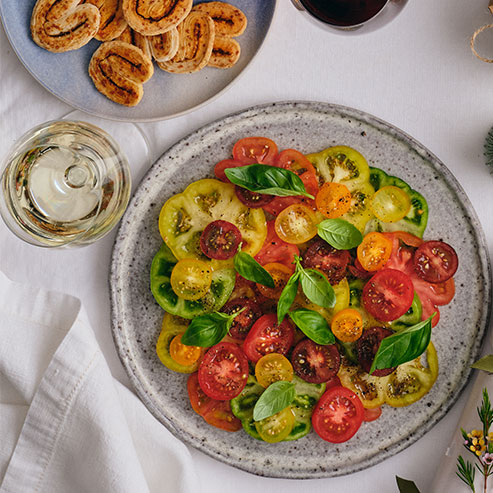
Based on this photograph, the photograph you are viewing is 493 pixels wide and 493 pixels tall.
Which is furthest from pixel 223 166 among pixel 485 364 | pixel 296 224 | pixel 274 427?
pixel 485 364

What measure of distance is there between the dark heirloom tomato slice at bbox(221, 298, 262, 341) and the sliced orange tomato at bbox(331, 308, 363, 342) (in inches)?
5.7

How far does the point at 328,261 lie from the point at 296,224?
9 cm

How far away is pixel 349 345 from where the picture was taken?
3.74 ft

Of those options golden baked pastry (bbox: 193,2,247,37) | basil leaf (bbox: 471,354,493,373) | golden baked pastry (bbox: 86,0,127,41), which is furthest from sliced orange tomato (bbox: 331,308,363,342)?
golden baked pastry (bbox: 86,0,127,41)

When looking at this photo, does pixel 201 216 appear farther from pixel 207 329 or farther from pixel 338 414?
pixel 338 414

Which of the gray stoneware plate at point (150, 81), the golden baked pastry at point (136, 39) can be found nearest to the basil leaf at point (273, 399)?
the gray stoneware plate at point (150, 81)

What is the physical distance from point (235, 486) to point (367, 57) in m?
0.88

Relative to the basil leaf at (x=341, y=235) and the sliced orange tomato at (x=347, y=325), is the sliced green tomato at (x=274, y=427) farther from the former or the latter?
the basil leaf at (x=341, y=235)

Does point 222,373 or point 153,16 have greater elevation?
point 153,16

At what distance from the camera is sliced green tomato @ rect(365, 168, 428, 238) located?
1136 millimetres

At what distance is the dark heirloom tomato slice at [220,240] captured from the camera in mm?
1078

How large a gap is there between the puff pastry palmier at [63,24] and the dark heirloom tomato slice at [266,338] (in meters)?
0.59

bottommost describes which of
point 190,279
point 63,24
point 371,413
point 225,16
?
point 371,413

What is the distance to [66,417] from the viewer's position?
1135 millimetres
